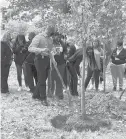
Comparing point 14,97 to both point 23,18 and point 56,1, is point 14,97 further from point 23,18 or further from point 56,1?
point 23,18

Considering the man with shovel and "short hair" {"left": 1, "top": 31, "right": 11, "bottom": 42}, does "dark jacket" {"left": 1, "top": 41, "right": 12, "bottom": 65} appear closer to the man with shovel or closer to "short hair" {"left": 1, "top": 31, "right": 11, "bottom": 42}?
"short hair" {"left": 1, "top": 31, "right": 11, "bottom": 42}

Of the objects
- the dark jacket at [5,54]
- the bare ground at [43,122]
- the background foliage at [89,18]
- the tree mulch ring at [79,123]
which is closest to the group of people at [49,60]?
the dark jacket at [5,54]

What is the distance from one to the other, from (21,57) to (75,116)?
3309 mm

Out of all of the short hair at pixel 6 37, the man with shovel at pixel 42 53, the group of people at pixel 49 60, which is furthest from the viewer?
the short hair at pixel 6 37

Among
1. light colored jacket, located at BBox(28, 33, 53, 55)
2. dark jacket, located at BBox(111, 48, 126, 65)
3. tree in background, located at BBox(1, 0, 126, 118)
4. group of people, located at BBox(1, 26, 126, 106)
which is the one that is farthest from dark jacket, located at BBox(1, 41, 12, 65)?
dark jacket, located at BBox(111, 48, 126, 65)

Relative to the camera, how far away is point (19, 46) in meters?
8.83

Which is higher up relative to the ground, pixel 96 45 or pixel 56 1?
pixel 56 1

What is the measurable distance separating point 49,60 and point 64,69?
1.10 m

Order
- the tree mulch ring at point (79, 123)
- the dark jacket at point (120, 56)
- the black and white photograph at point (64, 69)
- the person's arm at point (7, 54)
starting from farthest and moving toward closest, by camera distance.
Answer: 1. the dark jacket at point (120, 56)
2. the person's arm at point (7, 54)
3. the tree mulch ring at point (79, 123)
4. the black and white photograph at point (64, 69)

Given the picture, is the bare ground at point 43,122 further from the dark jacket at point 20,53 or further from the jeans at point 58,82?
the dark jacket at point 20,53

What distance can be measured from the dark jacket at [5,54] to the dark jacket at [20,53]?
0.70 feet

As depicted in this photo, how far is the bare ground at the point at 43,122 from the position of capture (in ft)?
18.4

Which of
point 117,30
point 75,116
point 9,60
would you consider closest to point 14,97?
point 9,60

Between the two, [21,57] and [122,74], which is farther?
[122,74]
